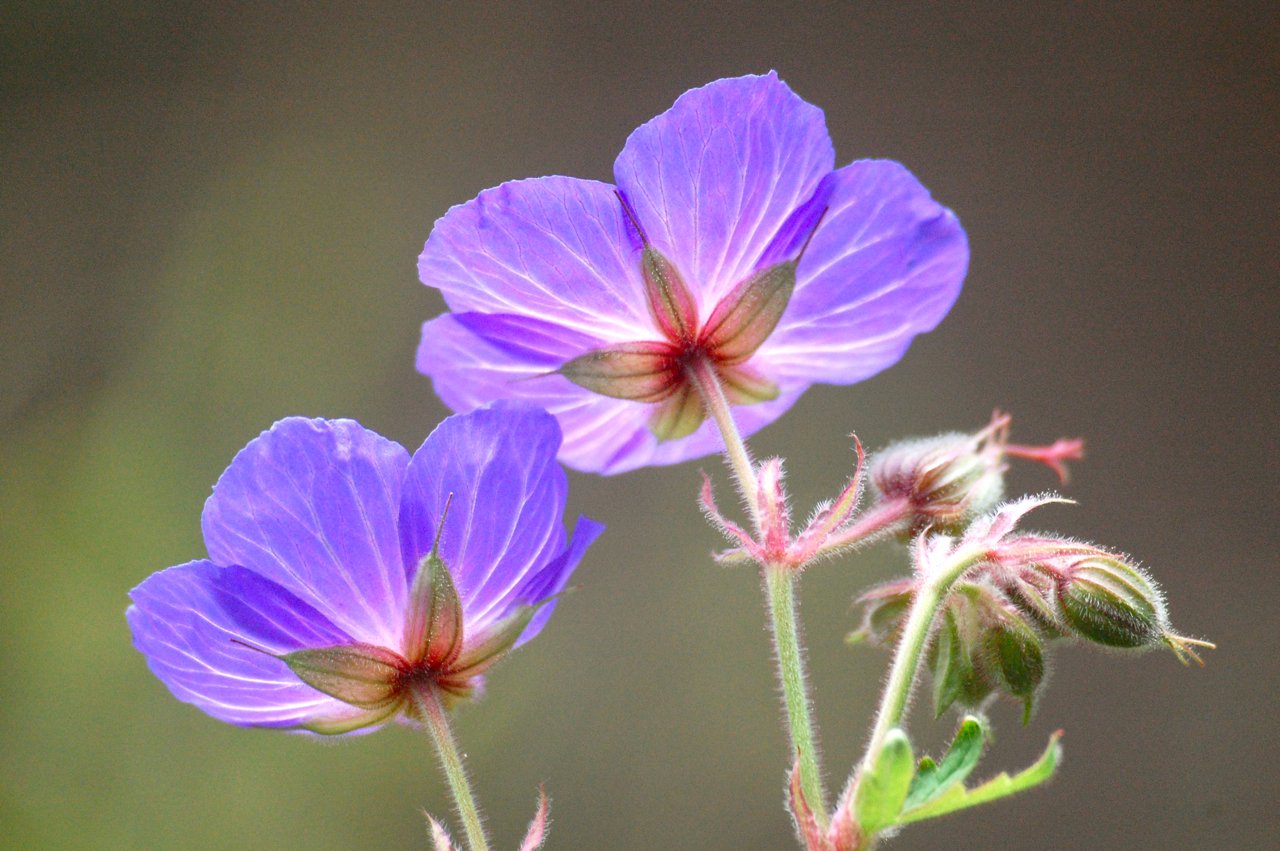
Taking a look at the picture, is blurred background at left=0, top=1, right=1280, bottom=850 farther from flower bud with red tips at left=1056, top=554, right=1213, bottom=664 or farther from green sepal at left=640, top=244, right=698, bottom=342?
flower bud with red tips at left=1056, top=554, right=1213, bottom=664

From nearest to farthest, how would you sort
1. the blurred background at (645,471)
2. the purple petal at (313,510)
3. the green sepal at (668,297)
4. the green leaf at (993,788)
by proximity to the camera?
the green leaf at (993,788) → the purple petal at (313,510) → the green sepal at (668,297) → the blurred background at (645,471)

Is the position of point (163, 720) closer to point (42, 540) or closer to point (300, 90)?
point (42, 540)

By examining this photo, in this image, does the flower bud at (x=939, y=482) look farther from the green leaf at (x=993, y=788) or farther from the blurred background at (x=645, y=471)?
the blurred background at (x=645, y=471)

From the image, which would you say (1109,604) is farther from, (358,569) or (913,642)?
(358,569)

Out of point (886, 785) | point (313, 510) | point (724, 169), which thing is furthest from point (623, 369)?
point (886, 785)

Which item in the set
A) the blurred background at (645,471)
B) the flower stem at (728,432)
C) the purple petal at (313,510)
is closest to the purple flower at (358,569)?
the purple petal at (313,510)

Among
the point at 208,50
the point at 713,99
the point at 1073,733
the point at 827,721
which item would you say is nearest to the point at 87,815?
the point at 827,721

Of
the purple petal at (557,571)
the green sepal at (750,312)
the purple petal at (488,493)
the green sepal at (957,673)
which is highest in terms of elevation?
the green sepal at (750,312)
